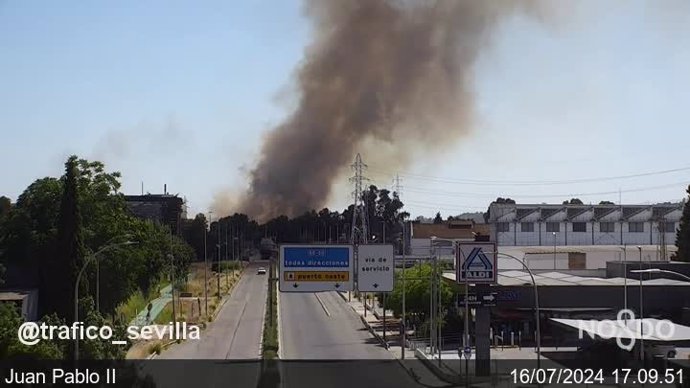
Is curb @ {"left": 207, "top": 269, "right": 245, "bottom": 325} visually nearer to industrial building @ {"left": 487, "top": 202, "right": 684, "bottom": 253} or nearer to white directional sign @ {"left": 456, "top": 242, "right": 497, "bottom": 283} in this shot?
white directional sign @ {"left": 456, "top": 242, "right": 497, "bottom": 283}

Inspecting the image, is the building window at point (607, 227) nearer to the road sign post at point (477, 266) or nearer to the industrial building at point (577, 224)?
the industrial building at point (577, 224)

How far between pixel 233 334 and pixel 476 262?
76.3 ft

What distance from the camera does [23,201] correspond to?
2729 inches

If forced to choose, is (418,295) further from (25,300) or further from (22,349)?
(22,349)

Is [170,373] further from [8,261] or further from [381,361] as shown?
[8,261]

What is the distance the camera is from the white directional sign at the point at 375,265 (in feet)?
122

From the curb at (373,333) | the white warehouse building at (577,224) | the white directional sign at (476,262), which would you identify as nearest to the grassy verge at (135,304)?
the curb at (373,333)

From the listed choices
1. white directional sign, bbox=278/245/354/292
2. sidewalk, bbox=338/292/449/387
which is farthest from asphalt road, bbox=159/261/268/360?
white directional sign, bbox=278/245/354/292

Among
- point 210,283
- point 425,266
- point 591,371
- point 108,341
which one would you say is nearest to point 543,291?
point 425,266

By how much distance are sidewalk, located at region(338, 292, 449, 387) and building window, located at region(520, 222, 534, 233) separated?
35.4 metres

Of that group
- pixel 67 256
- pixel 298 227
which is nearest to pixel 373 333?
pixel 67 256

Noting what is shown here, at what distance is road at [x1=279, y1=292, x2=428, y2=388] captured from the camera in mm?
40438

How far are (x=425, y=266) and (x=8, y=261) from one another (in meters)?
30.4

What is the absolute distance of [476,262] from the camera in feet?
143
